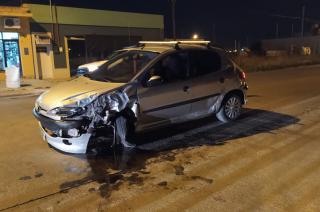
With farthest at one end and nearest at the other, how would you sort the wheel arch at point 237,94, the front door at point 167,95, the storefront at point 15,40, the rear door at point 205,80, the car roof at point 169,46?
the storefront at point 15,40, the wheel arch at point 237,94, the rear door at point 205,80, the car roof at point 169,46, the front door at point 167,95

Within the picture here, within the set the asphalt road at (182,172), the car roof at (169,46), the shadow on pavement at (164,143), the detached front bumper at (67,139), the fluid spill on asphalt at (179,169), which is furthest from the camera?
the car roof at (169,46)

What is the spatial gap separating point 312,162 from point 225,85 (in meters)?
2.54

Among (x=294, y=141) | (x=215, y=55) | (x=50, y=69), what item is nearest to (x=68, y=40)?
(x=50, y=69)

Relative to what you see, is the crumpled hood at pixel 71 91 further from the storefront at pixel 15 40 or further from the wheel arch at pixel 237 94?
the storefront at pixel 15 40

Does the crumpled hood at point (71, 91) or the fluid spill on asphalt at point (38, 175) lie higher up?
the crumpled hood at point (71, 91)

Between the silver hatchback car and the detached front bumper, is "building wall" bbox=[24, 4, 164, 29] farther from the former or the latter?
the detached front bumper

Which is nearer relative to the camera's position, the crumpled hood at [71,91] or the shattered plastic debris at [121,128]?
the crumpled hood at [71,91]

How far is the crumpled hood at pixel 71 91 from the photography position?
5.36 meters

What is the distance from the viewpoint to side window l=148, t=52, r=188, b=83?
6.13 m

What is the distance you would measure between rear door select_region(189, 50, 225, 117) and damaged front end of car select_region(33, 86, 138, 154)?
4.74ft

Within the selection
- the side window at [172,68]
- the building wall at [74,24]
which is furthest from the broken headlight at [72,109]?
the building wall at [74,24]

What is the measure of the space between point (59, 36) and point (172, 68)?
62.6ft

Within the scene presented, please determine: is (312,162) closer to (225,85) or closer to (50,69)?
(225,85)

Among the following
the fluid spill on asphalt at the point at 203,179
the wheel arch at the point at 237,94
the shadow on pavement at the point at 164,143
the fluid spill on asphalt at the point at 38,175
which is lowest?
the fluid spill on asphalt at the point at 203,179
